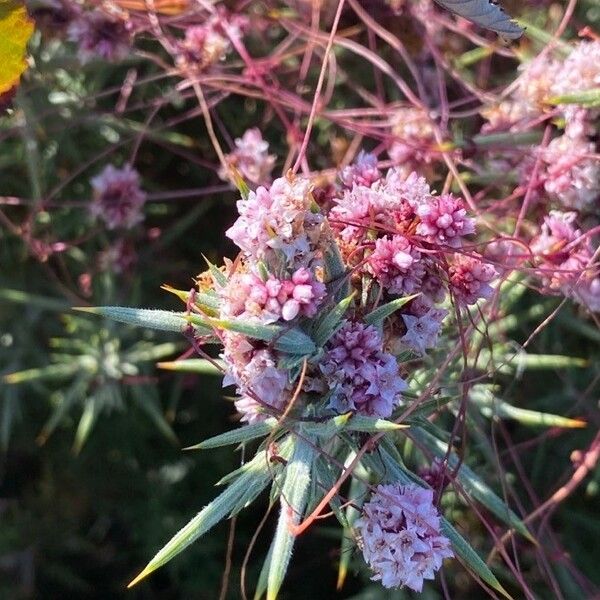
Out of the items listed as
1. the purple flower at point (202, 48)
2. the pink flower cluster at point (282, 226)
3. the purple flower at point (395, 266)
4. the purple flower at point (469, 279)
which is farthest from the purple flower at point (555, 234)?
the purple flower at point (202, 48)

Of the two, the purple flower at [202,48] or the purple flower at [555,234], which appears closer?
the purple flower at [555,234]

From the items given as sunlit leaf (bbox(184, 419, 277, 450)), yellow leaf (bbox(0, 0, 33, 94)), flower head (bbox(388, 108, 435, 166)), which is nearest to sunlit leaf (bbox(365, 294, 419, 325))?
sunlit leaf (bbox(184, 419, 277, 450))

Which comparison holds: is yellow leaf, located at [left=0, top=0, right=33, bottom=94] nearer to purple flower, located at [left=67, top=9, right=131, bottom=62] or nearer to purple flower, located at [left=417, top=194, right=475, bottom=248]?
purple flower, located at [left=67, top=9, right=131, bottom=62]

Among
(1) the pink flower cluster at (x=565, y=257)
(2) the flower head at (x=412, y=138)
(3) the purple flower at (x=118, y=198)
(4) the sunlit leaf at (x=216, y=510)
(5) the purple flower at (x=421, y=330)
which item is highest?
(5) the purple flower at (x=421, y=330)

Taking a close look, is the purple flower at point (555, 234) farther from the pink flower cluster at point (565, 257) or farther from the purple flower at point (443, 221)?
the purple flower at point (443, 221)

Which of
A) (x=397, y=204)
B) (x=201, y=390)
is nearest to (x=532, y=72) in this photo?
(x=397, y=204)
